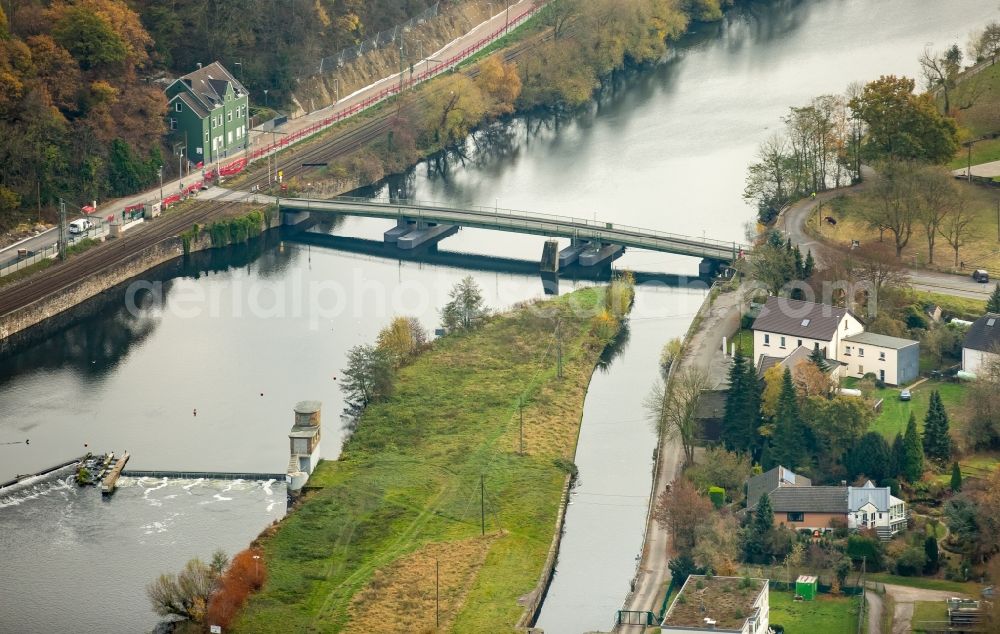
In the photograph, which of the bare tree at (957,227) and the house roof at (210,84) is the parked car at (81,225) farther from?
the bare tree at (957,227)

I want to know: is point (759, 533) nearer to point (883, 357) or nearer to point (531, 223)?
point (883, 357)

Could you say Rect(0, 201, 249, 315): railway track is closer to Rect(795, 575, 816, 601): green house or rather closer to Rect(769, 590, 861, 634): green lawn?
Rect(795, 575, 816, 601): green house

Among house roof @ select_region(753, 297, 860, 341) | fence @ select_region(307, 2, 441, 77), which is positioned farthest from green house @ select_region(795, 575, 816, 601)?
fence @ select_region(307, 2, 441, 77)

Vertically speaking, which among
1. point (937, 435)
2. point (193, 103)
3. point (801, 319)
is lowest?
point (937, 435)

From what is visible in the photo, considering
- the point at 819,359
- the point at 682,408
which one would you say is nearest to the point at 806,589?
the point at 682,408

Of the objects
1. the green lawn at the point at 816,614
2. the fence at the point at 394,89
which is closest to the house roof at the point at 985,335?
the green lawn at the point at 816,614
